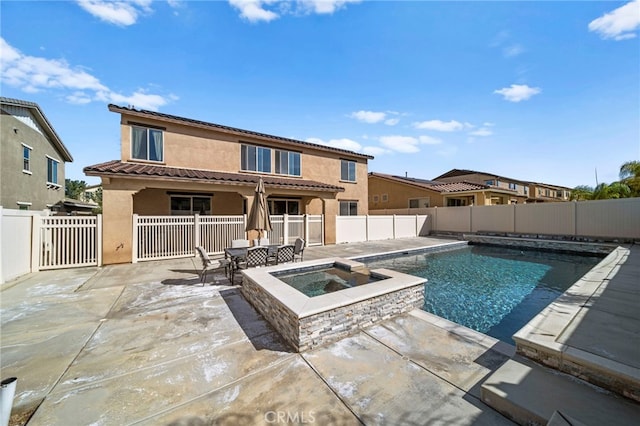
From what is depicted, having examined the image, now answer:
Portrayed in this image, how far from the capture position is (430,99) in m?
13.8

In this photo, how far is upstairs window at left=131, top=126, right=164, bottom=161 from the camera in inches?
451

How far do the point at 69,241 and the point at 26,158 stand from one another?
10.9 m

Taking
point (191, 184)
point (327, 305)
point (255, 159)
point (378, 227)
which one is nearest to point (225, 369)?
point (327, 305)

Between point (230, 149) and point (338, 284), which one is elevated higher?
point (230, 149)

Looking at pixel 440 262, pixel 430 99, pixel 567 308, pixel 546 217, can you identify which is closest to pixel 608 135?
pixel 546 217

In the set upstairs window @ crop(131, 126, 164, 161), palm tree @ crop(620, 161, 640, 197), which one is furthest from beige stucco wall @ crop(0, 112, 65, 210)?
palm tree @ crop(620, 161, 640, 197)

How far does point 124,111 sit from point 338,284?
11.8 meters

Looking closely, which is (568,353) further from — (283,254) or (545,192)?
(545,192)

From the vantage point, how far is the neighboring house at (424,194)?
2155cm

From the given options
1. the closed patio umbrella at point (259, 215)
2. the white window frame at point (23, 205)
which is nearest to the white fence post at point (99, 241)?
the closed patio umbrella at point (259, 215)

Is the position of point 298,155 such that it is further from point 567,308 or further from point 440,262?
point 567,308

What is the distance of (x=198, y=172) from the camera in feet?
39.7

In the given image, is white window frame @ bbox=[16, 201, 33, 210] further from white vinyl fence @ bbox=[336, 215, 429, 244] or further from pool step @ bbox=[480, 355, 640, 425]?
pool step @ bbox=[480, 355, 640, 425]

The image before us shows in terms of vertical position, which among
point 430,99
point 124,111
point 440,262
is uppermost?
point 430,99
